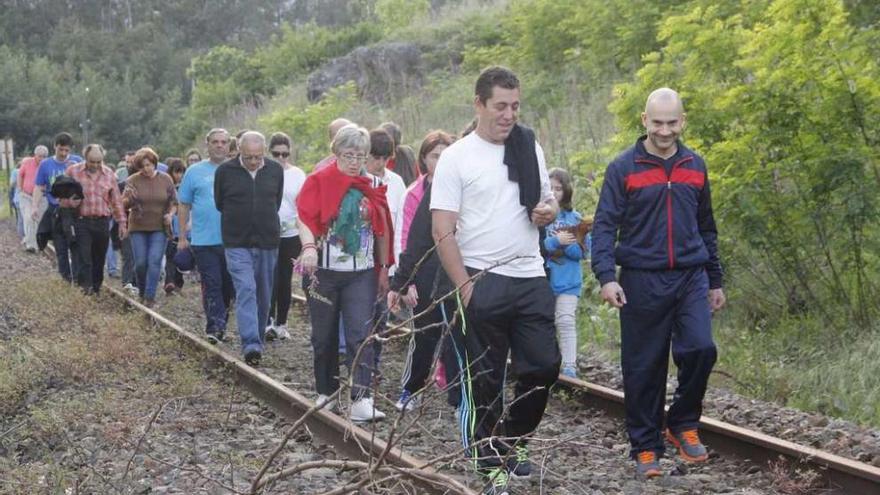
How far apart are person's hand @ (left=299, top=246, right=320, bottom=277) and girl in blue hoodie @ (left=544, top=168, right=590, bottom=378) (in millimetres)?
2223

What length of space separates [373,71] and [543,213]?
30410mm

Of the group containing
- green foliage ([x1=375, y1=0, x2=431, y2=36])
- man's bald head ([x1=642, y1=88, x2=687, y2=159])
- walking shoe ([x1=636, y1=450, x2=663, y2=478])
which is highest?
green foliage ([x1=375, y1=0, x2=431, y2=36])

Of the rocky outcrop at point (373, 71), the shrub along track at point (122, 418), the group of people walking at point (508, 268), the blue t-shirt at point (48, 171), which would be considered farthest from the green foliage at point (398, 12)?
the group of people walking at point (508, 268)

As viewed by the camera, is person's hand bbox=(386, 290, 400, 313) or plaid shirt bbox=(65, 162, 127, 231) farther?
plaid shirt bbox=(65, 162, 127, 231)

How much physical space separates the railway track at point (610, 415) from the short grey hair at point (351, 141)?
174 centimetres

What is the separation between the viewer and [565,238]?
9.41m

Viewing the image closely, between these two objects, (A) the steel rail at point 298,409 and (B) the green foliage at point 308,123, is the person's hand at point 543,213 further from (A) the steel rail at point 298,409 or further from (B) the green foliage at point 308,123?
(B) the green foliage at point 308,123

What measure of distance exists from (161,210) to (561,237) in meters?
6.95

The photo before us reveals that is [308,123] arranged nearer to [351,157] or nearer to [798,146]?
[798,146]

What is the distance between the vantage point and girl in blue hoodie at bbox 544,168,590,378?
9.57 meters

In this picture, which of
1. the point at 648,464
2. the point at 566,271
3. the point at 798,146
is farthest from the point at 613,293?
the point at 798,146

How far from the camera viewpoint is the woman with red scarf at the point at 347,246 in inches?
322

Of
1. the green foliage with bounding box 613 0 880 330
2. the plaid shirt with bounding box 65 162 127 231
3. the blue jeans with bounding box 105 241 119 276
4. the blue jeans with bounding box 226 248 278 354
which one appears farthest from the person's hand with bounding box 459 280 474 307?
the blue jeans with bounding box 105 241 119 276

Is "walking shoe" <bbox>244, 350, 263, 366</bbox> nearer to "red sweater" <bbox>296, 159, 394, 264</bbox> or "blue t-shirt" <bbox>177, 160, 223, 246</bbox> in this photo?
"blue t-shirt" <bbox>177, 160, 223, 246</bbox>
